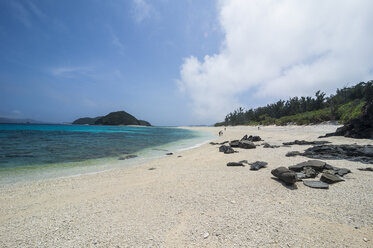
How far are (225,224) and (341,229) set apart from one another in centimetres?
269

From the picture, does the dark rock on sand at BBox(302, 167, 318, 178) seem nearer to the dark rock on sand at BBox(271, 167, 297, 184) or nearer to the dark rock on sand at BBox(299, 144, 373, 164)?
the dark rock on sand at BBox(271, 167, 297, 184)

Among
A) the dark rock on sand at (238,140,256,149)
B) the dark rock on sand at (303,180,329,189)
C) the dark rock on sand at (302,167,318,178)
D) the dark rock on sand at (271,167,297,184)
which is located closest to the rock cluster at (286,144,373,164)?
the dark rock on sand at (302,167,318,178)

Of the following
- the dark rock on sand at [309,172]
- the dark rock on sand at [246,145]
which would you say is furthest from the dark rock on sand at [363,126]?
the dark rock on sand at [309,172]

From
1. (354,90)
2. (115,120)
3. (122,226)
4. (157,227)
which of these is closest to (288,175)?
(157,227)

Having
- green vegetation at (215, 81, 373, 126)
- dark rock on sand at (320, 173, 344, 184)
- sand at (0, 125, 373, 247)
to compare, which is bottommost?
sand at (0, 125, 373, 247)

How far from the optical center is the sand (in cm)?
344

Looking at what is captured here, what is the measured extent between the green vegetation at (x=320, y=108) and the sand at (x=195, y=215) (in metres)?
24.2

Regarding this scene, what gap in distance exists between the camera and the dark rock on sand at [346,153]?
923 centimetres

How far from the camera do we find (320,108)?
6688 cm

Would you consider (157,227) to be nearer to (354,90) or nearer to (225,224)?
(225,224)

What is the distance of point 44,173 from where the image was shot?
1041 cm

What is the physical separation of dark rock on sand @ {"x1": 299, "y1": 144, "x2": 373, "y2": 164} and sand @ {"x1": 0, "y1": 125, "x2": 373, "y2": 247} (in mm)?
3159

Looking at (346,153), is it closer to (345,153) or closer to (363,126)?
(345,153)

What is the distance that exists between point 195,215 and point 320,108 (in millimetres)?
86666
